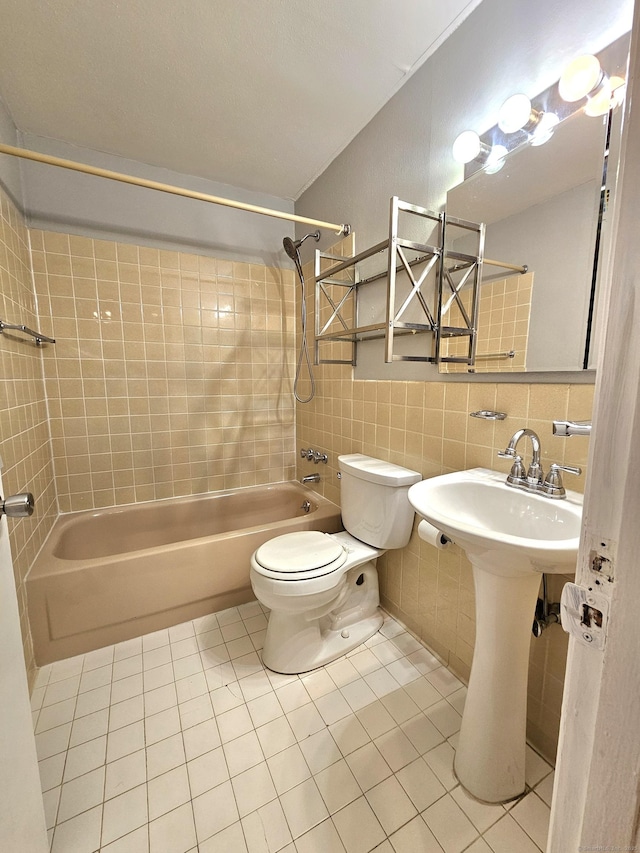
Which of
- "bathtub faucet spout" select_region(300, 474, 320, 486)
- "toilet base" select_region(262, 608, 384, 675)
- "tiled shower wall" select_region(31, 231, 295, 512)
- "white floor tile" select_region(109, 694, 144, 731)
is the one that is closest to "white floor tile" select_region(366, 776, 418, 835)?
"toilet base" select_region(262, 608, 384, 675)

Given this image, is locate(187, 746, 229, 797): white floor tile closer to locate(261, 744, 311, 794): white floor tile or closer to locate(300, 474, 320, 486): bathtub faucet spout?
locate(261, 744, 311, 794): white floor tile

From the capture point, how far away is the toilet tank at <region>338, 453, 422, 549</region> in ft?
4.68

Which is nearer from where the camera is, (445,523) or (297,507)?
(445,523)

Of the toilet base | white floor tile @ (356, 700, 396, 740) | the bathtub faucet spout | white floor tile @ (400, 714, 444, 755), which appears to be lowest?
white floor tile @ (400, 714, 444, 755)

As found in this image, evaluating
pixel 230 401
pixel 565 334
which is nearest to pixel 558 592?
pixel 565 334

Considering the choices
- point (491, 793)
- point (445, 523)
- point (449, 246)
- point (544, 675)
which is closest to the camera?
point (445, 523)

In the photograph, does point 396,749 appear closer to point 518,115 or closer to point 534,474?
point 534,474

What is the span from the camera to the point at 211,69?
135 centimetres

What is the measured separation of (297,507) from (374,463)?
0.96 m

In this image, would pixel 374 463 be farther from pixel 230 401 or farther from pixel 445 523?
pixel 230 401

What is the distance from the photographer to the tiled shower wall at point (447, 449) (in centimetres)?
101

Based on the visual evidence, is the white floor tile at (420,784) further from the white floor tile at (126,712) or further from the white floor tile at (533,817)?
the white floor tile at (126,712)

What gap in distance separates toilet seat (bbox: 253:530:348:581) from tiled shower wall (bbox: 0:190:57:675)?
876 mm

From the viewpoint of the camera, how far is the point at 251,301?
231 centimetres
